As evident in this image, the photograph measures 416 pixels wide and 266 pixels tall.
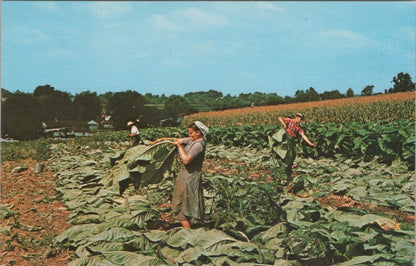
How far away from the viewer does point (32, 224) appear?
569 centimetres

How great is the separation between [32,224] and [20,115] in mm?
10741

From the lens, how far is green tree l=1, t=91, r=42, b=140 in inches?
559

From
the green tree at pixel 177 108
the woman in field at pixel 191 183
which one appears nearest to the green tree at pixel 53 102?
the green tree at pixel 177 108

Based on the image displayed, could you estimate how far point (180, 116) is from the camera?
1053cm

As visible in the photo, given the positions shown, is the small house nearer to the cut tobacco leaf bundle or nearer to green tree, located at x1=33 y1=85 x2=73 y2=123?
green tree, located at x1=33 y1=85 x2=73 y2=123

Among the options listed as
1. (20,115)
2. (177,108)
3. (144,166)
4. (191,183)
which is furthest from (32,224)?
(20,115)

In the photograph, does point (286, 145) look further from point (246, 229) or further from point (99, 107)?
point (99, 107)

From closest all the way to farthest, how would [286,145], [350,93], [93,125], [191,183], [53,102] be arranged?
1. [191,183]
2. [286,145]
3. [53,102]
4. [93,125]
5. [350,93]

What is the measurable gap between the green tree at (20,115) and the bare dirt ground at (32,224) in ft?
18.3

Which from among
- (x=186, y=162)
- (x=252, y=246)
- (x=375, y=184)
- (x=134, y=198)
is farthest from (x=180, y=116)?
(x=252, y=246)

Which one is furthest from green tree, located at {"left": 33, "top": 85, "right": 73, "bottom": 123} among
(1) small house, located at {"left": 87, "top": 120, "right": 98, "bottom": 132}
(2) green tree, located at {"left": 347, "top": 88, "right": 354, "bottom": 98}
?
(2) green tree, located at {"left": 347, "top": 88, "right": 354, "bottom": 98}

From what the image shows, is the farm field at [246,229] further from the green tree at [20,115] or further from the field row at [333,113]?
the green tree at [20,115]

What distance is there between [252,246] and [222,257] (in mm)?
315

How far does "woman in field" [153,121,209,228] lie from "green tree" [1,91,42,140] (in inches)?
407
